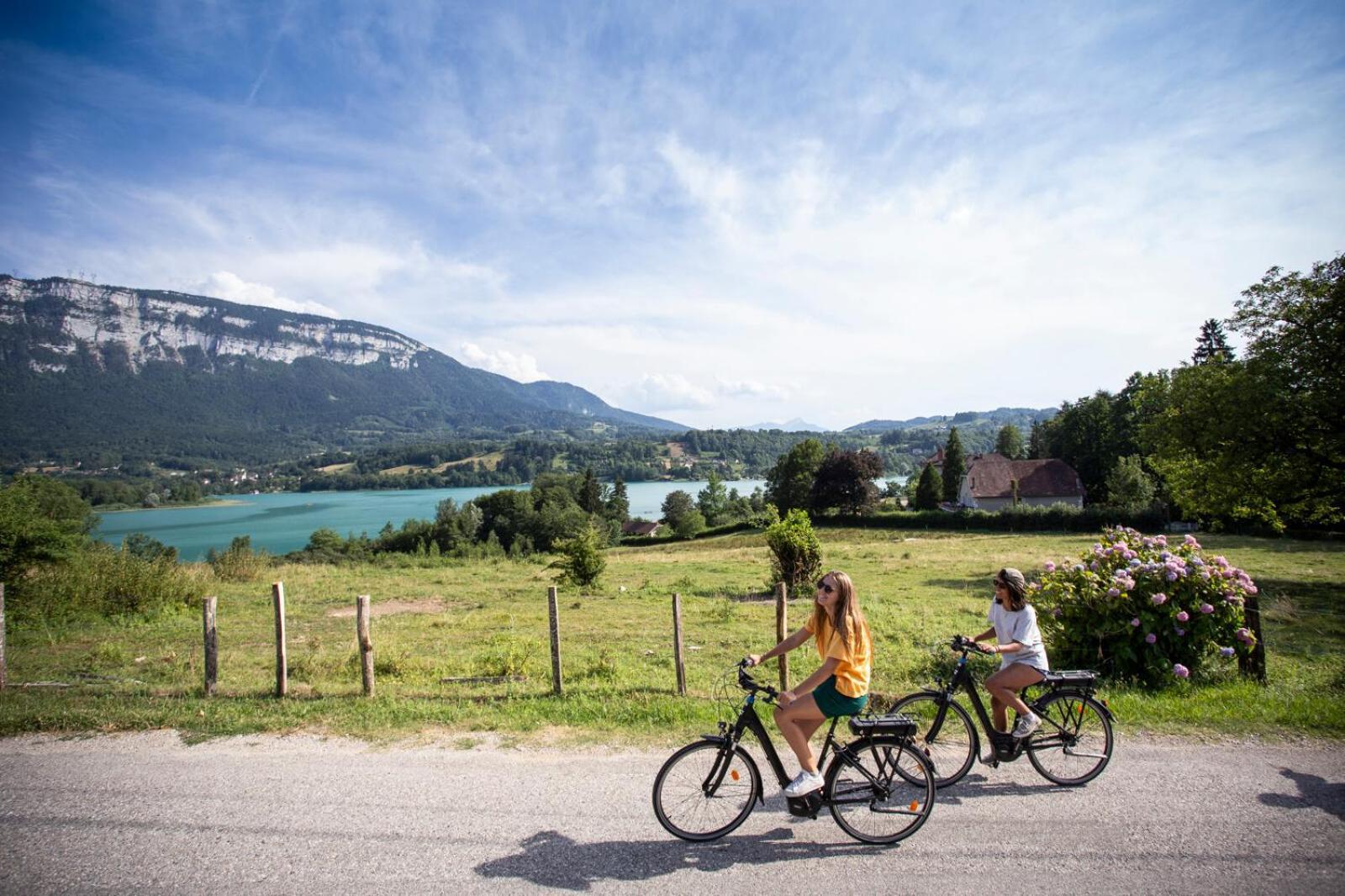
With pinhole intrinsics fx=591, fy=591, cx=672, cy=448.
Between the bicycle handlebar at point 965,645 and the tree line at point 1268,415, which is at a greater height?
the tree line at point 1268,415

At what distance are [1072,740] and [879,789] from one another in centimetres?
217

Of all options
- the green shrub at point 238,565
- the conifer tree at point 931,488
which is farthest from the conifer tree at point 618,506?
the green shrub at point 238,565

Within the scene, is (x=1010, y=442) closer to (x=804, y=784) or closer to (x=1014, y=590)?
(x=1014, y=590)

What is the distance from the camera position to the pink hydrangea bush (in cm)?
767

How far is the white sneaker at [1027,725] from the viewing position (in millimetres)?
5371

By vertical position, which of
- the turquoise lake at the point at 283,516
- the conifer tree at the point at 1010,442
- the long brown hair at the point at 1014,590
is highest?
the conifer tree at the point at 1010,442

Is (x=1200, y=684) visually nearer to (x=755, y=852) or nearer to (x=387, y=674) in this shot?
(x=755, y=852)

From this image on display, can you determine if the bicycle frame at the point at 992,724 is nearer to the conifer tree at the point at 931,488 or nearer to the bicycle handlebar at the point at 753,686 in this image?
the bicycle handlebar at the point at 753,686

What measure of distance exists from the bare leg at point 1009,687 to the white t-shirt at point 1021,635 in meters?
0.06

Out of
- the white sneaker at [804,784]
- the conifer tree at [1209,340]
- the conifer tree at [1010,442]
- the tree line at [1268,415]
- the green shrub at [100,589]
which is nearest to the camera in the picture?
the white sneaker at [804,784]

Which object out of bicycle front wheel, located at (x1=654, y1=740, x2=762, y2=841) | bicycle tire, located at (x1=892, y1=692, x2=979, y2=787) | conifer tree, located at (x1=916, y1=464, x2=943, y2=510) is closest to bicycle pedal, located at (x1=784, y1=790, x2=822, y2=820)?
bicycle front wheel, located at (x1=654, y1=740, x2=762, y2=841)

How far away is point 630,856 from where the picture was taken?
4453 mm

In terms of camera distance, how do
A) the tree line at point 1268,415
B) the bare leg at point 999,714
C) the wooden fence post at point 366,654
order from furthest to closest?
the tree line at point 1268,415 → the wooden fence post at point 366,654 → the bare leg at point 999,714

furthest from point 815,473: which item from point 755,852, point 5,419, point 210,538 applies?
point 5,419
